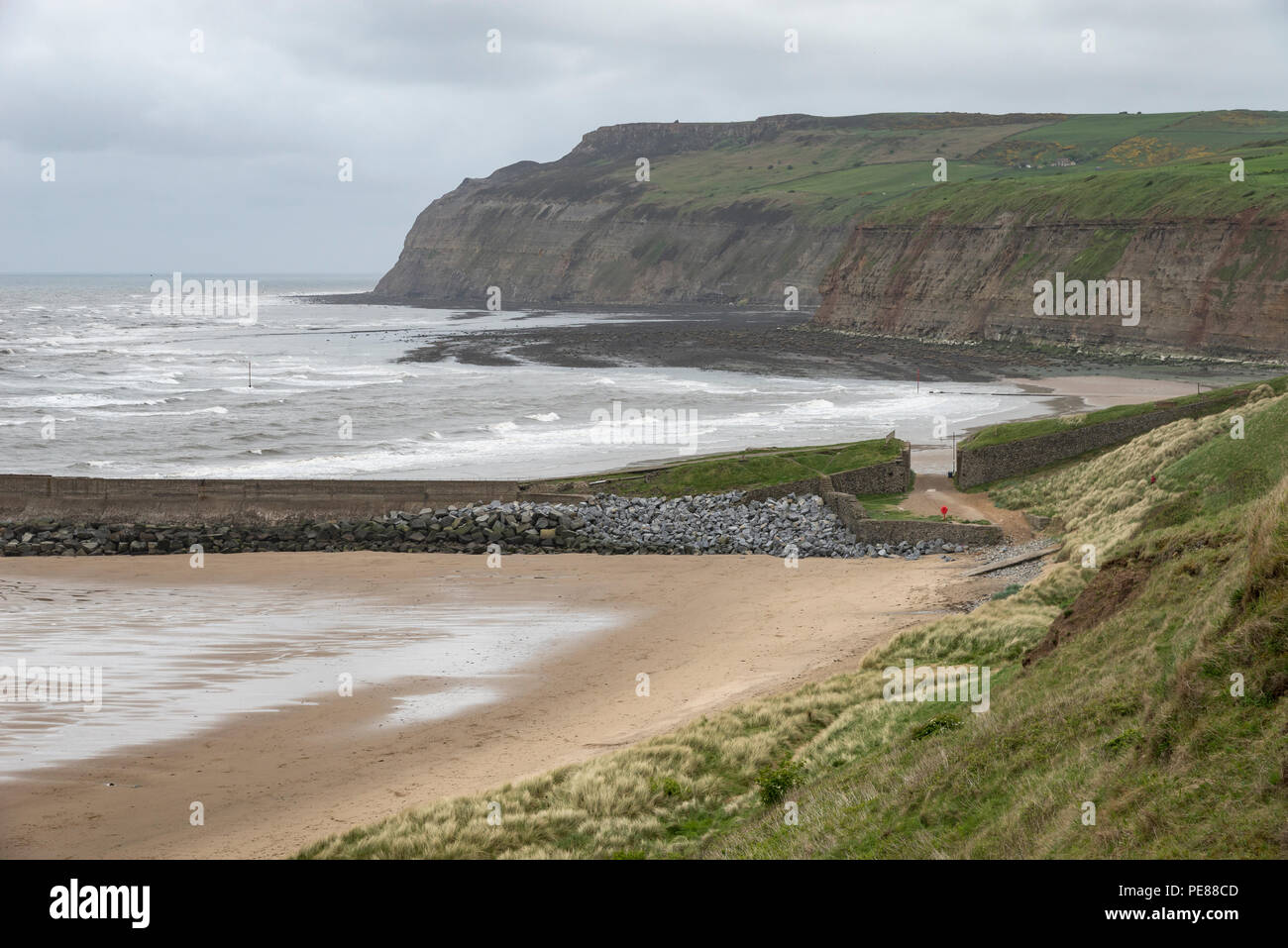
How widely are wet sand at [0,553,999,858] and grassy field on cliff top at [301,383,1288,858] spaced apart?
187cm

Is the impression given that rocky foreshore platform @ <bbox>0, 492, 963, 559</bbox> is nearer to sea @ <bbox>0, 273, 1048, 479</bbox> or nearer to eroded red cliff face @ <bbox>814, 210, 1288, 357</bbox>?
sea @ <bbox>0, 273, 1048, 479</bbox>

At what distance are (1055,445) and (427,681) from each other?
24.8 meters

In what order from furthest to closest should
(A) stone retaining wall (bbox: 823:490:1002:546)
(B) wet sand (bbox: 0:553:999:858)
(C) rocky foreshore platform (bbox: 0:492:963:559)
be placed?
(C) rocky foreshore platform (bbox: 0:492:963:559) → (A) stone retaining wall (bbox: 823:490:1002:546) → (B) wet sand (bbox: 0:553:999:858)

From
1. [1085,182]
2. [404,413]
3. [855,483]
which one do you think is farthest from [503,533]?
[1085,182]

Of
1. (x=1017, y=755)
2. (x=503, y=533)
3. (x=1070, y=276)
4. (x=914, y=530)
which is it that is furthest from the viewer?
(x=1070, y=276)

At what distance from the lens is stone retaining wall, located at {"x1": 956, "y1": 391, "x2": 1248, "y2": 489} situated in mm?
38031

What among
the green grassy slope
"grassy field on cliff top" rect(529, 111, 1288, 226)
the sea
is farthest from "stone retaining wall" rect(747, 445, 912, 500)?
"grassy field on cliff top" rect(529, 111, 1288, 226)

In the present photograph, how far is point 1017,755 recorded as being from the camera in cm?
1145

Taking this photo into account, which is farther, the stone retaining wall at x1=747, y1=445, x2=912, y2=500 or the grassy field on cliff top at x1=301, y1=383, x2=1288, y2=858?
the stone retaining wall at x1=747, y1=445, x2=912, y2=500

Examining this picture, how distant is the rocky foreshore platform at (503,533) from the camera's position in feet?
111

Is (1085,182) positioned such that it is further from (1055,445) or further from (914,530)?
(914,530)

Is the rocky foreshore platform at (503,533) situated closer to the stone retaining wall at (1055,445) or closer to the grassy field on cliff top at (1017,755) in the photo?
the stone retaining wall at (1055,445)

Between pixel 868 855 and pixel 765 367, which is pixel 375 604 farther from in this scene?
pixel 765 367

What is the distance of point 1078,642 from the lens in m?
14.6
